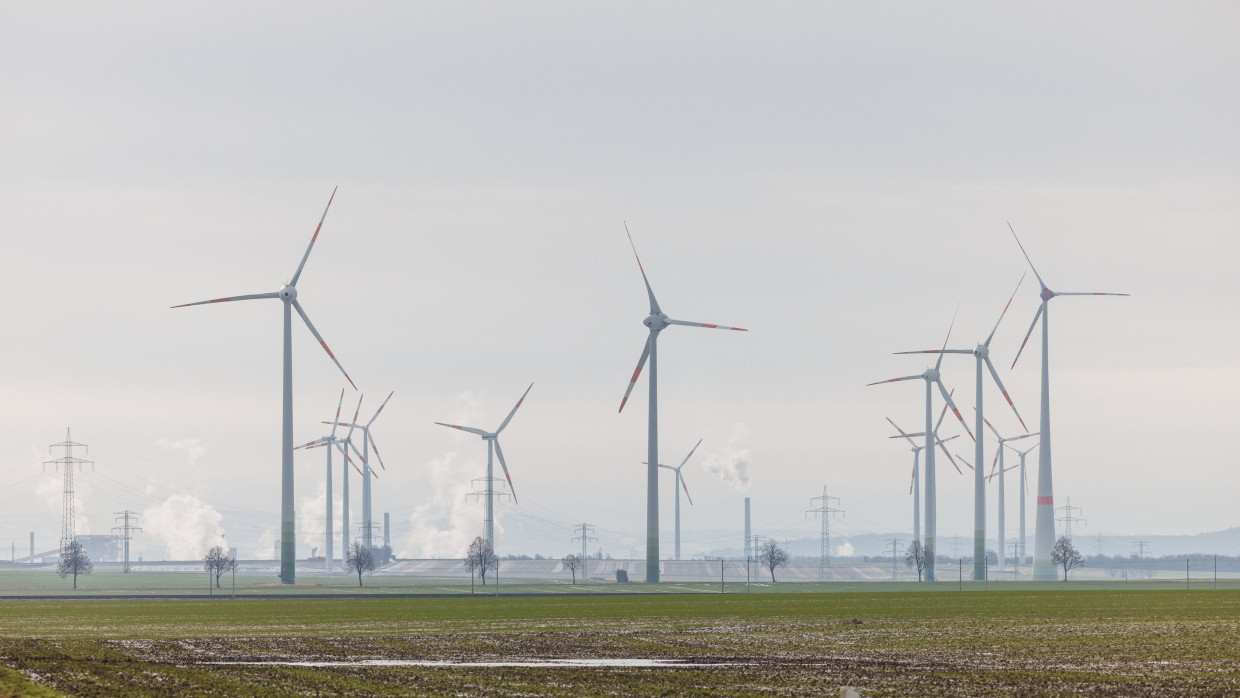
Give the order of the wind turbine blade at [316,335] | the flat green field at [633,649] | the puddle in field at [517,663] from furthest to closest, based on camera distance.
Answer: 1. the wind turbine blade at [316,335]
2. the puddle in field at [517,663]
3. the flat green field at [633,649]

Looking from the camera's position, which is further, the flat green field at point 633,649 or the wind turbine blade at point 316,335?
the wind turbine blade at point 316,335

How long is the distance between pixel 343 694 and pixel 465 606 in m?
63.8

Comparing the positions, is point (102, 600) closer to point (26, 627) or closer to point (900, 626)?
point (26, 627)

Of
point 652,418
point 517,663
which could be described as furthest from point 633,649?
point 652,418

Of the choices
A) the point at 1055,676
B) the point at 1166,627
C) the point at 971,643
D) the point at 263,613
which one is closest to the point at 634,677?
the point at 1055,676

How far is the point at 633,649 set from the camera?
61.6m

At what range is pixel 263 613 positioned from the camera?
96.8 m

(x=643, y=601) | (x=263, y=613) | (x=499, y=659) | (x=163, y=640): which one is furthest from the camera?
(x=643, y=601)

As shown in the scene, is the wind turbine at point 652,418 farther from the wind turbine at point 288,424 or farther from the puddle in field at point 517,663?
the puddle in field at point 517,663

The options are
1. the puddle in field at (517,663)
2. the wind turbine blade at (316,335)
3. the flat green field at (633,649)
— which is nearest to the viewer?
the flat green field at (633,649)

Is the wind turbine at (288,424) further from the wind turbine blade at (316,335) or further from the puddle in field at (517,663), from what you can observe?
the puddle in field at (517,663)

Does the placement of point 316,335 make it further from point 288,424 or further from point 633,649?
point 633,649

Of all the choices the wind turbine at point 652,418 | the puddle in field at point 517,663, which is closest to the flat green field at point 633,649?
the puddle in field at point 517,663

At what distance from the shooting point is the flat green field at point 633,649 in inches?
1849
